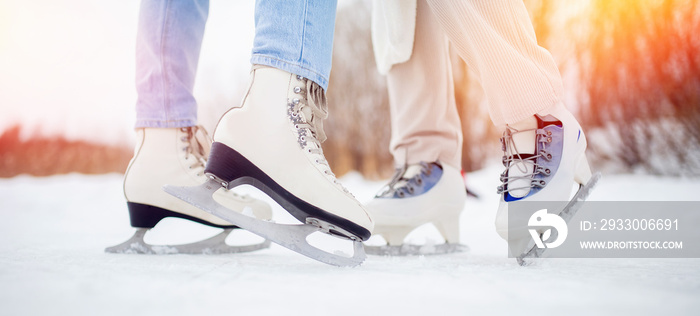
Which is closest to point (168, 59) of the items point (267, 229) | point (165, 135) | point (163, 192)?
point (165, 135)

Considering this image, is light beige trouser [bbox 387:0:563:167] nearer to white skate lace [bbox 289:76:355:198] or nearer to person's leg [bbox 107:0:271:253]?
white skate lace [bbox 289:76:355:198]

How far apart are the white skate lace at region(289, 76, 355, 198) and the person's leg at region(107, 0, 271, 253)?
30 centimetres

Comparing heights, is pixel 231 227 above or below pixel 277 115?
below

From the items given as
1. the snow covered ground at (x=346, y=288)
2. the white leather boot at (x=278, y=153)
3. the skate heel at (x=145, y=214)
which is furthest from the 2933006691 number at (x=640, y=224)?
the skate heel at (x=145, y=214)


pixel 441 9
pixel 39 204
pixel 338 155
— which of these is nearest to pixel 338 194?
pixel 441 9

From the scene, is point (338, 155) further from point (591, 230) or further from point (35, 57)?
point (591, 230)

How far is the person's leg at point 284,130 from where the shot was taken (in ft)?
2.18

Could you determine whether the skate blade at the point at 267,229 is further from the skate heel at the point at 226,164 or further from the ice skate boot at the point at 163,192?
the ice skate boot at the point at 163,192

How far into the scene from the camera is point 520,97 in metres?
0.73

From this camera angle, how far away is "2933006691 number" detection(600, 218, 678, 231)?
106 cm

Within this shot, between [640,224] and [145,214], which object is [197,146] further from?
[640,224]

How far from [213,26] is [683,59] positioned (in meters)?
3.30

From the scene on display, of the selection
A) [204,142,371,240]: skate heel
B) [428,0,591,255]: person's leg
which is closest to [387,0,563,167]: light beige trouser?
[428,0,591,255]: person's leg

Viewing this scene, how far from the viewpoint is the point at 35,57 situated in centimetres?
319
